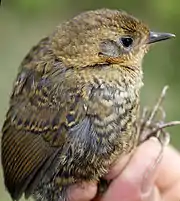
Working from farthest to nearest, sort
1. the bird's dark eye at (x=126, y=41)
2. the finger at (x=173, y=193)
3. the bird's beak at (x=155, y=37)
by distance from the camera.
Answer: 1. the finger at (x=173, y=193)
2. the bird's beak at (x=155, y=37)
3. the bird's dark eye at (x=126, y=41)

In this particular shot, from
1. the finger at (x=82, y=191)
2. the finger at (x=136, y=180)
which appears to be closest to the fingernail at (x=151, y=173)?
the finger at (x=136, y=180)

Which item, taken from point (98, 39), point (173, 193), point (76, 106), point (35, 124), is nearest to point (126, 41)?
point (98, 39)

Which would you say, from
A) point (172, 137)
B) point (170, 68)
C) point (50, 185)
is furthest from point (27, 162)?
point (170, 68)

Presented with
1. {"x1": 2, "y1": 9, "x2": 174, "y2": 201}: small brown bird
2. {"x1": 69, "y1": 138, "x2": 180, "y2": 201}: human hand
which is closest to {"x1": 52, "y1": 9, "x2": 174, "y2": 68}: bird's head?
{"x1": 2, "y1": 9, "x2": 174, "y2": 201}: small brown bird

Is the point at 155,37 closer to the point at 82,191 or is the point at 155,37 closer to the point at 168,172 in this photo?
the point at 168,172

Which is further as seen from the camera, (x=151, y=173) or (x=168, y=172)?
(x=168, y=172)

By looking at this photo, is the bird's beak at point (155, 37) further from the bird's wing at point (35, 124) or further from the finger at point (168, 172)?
the finger at point (168, 172)
